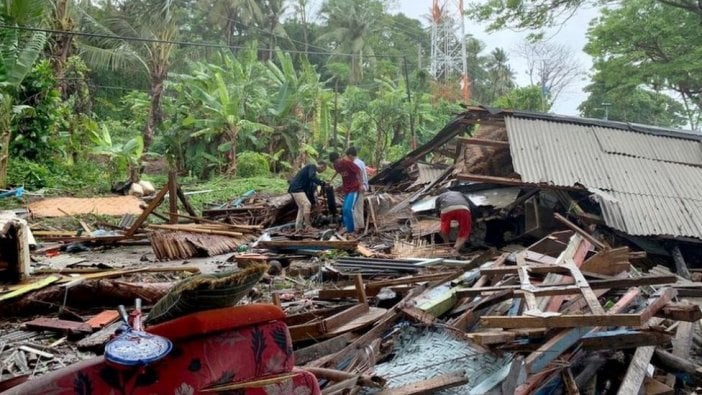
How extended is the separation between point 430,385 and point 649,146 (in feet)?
27.7

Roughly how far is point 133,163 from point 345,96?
8.94 m

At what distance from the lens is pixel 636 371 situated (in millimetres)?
3539

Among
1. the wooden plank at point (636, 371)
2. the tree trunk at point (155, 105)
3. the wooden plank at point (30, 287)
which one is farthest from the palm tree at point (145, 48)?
the wooden plank at point (636, 371)

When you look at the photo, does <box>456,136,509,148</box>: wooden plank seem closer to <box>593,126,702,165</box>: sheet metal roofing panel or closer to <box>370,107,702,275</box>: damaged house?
<box>370,107,702,275</box>: damaged house

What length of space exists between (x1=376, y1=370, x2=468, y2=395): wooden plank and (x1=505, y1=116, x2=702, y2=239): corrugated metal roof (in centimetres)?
546

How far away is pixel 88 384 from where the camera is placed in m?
1.97

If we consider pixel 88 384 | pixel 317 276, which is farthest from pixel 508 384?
pixel 317 276

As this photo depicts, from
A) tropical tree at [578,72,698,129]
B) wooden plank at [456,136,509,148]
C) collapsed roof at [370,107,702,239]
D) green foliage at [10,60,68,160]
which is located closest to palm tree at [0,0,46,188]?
green foliage at [10,60,68,160]

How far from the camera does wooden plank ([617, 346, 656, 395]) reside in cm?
338

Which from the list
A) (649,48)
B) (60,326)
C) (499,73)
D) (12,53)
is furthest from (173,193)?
(499,73)

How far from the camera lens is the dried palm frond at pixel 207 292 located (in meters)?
1.95

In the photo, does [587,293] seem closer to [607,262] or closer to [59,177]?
[607,262]

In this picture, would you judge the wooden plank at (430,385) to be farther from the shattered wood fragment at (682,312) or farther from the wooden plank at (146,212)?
the wooden plank at (146,212)

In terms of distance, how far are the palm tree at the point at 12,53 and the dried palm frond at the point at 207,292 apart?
1180 cm
